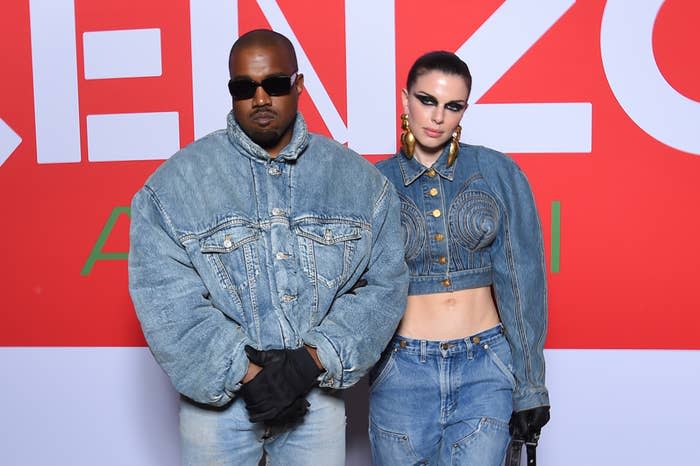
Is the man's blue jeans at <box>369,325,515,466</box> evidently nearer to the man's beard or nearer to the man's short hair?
the man's beard

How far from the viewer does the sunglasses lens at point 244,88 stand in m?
1.51

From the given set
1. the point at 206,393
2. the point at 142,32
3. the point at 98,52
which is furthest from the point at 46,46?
the point at 206,393

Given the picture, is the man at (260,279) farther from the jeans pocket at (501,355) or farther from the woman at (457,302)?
the jeans pocket at (501,355)

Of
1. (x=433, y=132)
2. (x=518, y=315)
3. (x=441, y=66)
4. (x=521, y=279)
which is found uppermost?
(x=441, y=66)

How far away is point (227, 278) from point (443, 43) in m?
1.37

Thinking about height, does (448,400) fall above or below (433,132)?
below

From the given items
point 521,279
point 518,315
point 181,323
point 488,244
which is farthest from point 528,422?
point 181,323

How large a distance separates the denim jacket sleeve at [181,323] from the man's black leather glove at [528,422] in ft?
2.68

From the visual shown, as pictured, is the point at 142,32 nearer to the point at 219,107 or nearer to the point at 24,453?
the point at 219,107

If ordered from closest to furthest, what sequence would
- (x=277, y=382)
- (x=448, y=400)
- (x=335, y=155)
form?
(x=277, y=382) < (x=335, y=155) < (x=448, y=400)

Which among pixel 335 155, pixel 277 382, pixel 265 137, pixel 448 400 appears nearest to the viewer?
pixel 277 382

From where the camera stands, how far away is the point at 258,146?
1.56 m

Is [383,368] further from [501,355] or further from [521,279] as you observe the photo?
[521,279]

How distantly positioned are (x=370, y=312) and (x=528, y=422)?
60cm
